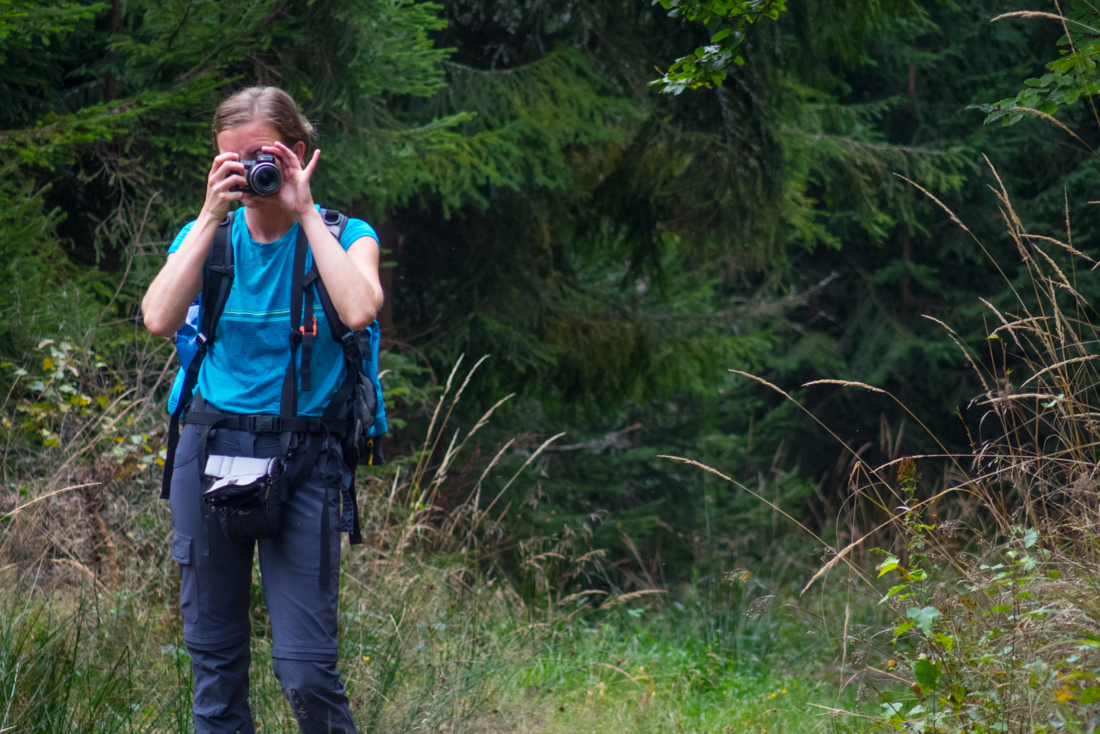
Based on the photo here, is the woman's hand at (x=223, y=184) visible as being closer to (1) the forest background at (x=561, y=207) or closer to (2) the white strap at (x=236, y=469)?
(2) the white strap at (x=236, y=469)

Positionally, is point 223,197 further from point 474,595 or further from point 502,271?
point 502,271

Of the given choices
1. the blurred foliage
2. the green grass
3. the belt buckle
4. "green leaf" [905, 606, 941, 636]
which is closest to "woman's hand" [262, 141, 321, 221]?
the belt buckle

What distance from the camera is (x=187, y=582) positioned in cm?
202

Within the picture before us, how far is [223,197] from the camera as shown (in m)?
1.96

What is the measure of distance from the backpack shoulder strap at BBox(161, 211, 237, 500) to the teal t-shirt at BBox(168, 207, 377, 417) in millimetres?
18

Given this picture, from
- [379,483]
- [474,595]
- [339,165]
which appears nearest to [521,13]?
[339,165]

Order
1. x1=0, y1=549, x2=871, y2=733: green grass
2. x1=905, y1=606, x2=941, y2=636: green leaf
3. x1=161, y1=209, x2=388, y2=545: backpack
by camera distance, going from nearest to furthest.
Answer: x1=905, y1=606, x2=941, y2=636: green leaf < x1=161, y1=209, x2=388, y2=545: backpack < x1=0, y1=549, x2=871, y2=733: green grass

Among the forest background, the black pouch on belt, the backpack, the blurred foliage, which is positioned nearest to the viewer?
the black pouch on belt

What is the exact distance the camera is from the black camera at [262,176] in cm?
196

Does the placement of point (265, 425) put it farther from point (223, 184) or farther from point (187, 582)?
point (223, 184)

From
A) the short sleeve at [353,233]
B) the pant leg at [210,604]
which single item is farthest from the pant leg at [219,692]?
the short sleeve at [353,233]

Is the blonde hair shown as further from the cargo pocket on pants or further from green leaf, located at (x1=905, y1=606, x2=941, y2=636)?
green leaf, located at (x1=905, y1=606, x2=941, y2=636)

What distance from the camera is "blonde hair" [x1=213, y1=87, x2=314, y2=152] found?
6.79ft

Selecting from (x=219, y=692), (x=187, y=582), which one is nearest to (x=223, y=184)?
(x=187, y=582)
